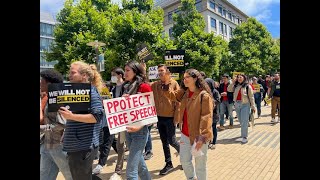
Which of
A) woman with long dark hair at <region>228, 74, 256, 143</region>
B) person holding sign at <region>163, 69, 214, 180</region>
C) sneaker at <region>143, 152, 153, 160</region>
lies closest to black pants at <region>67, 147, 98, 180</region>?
person holding sign at <region>163, 69, 214, 180</region>

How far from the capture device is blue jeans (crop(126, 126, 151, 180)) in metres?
3.93

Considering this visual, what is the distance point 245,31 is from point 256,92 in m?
33.0

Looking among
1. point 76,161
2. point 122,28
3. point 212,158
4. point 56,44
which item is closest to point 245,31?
point 56,44

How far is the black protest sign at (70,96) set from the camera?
310 cm

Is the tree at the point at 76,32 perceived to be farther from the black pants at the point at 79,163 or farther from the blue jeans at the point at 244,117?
the black pants at the point at 79,163

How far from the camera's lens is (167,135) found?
Answer: 19.1ft

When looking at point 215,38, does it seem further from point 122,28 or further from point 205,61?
point 122,28

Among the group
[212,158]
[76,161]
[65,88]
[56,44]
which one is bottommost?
[212,158]

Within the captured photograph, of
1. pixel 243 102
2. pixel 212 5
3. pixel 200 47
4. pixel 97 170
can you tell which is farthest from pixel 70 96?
pixel 212 5

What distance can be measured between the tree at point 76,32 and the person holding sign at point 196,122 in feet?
67.9

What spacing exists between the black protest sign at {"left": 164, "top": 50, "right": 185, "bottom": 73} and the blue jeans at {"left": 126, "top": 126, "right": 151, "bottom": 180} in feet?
10.5

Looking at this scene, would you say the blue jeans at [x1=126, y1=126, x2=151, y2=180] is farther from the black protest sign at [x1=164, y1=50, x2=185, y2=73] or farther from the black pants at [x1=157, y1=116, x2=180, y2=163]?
the black protest sign at [x1=164, y1=50, x2=185, y2=73]

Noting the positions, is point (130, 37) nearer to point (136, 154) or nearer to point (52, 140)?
point (136, 154)
